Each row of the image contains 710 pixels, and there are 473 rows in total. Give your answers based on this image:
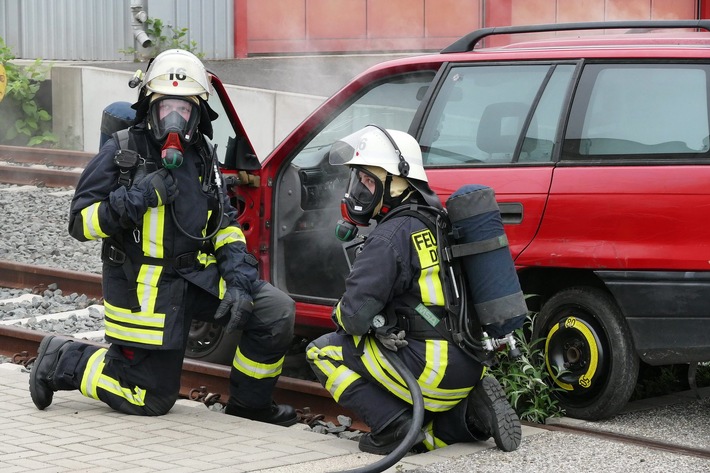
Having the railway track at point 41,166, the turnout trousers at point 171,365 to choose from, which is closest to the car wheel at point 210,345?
the turnout trousers at point 171,365

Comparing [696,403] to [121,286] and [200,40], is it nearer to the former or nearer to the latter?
[121,286]

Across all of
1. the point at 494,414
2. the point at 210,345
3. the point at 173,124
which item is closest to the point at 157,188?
the point at 173,124

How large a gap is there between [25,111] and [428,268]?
1402 cm

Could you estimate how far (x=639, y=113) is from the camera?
555 centimetres

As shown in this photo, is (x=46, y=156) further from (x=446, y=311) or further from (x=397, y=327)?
(x=446, y=311)

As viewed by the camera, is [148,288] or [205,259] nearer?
[148,288]

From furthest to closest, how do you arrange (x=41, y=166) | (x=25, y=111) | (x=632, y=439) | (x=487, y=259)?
(x=25, y=111) → (x=41, y=166) → (x=632, y=439) → (x=487, y=259)

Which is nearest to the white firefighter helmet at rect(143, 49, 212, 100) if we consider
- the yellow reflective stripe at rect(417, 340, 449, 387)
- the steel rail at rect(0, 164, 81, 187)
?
the yellow reflective stripe at rect(417, 340, 449, 387)

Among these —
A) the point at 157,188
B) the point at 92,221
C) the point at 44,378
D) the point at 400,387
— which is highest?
the point at 157,188

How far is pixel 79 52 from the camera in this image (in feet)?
65.1

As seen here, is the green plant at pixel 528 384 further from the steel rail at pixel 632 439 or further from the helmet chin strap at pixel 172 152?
the helmet chin strap at pixel 172 152

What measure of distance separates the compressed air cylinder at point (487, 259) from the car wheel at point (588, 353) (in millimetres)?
734

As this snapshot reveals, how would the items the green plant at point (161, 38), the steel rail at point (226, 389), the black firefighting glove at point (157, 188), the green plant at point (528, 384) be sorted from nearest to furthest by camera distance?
1. the black firefighting glove at point (157, 188)
2. the green plant at point (528, 384)
3. the steel rail at point (226, 389)
4. the green plant at point (161, 38)

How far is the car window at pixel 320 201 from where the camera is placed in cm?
649
